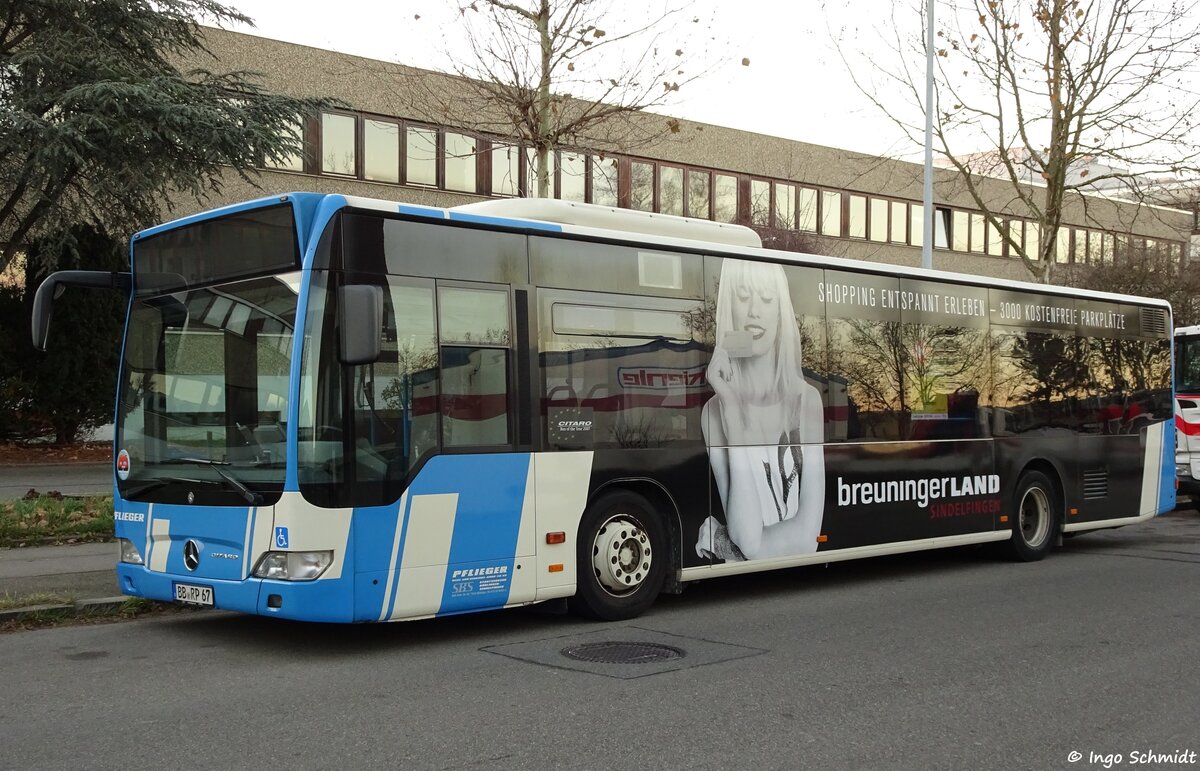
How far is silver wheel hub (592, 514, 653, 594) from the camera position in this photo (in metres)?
9.20

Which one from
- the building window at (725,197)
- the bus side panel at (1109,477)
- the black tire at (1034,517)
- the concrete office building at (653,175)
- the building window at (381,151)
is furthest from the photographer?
the building window at (725,197)

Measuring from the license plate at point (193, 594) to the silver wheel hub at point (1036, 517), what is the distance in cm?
887

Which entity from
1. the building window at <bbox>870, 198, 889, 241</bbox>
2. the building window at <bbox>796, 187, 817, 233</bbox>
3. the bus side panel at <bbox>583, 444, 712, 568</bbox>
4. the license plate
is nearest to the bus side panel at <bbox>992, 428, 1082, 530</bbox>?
the bus side panel at <bbox>583, 444, 712, 568</bbox>

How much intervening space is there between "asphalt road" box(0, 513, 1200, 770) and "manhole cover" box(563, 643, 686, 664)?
14 centimetres

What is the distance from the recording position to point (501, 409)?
854 centimetres

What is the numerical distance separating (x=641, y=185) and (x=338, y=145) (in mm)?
9864

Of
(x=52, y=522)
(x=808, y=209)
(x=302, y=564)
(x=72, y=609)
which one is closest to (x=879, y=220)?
(x=808, y=209)

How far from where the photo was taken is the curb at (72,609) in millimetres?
8945

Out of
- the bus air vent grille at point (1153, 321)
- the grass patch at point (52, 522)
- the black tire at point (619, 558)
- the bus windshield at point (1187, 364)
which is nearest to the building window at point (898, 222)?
the bus windshield at point (1187, 364)

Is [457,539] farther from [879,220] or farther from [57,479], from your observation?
[879,220]

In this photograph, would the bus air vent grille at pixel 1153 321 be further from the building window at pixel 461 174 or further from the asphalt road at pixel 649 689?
the building window at pixel 461 174

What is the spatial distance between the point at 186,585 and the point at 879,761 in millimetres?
4797

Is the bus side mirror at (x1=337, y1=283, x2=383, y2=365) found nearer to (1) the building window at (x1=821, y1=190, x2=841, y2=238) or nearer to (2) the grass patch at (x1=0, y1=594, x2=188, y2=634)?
(2) the grass patch at (x1=0, y1=594, x2=188, y2=634)

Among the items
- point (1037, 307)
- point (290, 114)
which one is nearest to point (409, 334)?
point (1037, 307)
